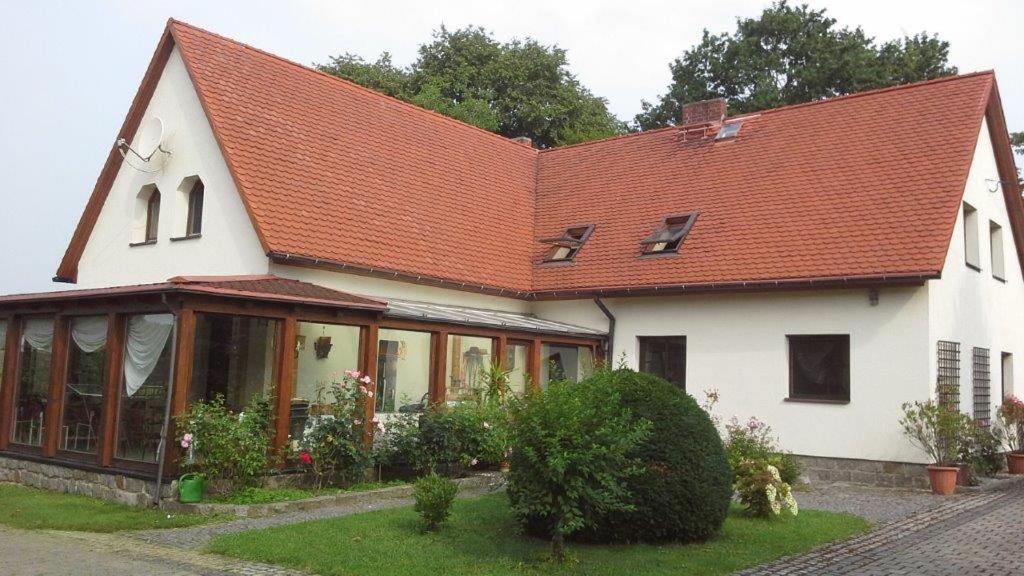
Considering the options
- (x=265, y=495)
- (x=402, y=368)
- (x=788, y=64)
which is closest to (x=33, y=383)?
(x=265, y=495)

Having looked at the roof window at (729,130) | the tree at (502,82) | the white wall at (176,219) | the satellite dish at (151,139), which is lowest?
the white wall at (176,219)

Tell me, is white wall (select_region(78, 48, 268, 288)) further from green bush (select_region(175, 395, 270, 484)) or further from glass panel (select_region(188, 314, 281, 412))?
green bush (select_region(175, 395, 270, 484))

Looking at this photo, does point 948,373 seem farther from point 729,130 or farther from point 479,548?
point 479,548

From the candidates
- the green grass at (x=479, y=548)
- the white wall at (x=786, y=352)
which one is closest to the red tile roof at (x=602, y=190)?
the white wall at (x=786, y=352)

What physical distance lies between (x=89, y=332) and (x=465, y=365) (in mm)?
6130

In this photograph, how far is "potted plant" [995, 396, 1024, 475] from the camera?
16.4 m

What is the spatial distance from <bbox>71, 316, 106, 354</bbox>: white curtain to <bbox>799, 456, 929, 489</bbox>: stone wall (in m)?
11.4

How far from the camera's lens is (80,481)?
12.7 metres

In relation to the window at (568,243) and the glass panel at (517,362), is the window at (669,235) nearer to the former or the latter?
the window at (568,243)

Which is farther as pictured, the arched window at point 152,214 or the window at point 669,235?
the window at point 669,235

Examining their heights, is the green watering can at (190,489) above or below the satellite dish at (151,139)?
below

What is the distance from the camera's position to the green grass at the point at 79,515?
10.3 m

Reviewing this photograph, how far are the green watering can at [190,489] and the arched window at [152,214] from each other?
8.00m

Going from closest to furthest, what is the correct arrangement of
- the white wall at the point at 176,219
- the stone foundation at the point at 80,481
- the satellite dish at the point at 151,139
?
the stone foundation at the point at 80,481 → the white wall at the point at 176,219 → the satellite dish at the point at 151,139
